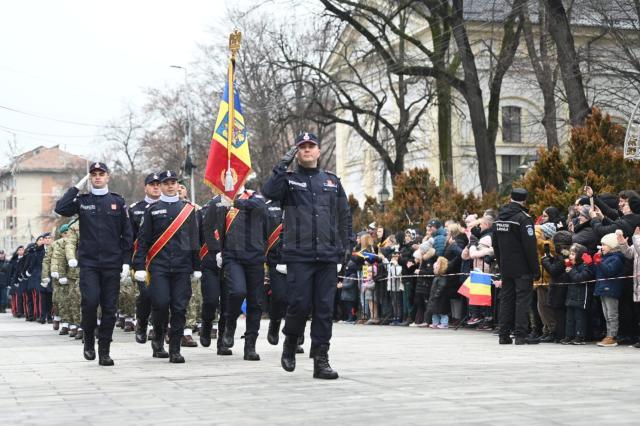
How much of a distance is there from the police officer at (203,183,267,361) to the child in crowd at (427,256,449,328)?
6.79m

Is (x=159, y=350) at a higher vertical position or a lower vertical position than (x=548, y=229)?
lower

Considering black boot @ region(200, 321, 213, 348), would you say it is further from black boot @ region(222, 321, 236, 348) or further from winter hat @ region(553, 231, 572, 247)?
winter hat @ region(553, 231, 572, 247)

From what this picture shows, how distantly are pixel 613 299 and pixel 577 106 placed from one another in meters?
11.0

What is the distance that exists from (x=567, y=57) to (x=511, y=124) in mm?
31522

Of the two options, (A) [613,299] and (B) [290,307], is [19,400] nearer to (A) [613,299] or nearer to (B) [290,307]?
(B) [290,307]

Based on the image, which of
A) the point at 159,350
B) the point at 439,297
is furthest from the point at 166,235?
the point at 439,297

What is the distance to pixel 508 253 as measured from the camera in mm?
15203

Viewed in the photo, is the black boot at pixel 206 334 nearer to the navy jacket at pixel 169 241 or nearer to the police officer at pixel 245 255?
the police officer at pixel 245 255

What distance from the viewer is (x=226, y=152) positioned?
16.2 metres

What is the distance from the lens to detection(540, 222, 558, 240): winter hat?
16188mm

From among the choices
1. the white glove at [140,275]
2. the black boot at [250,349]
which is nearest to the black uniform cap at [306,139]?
the white glove at [140,275]

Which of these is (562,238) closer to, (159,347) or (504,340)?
(504,340)

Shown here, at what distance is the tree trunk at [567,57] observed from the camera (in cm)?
2437

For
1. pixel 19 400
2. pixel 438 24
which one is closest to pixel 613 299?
pixel 19 400
